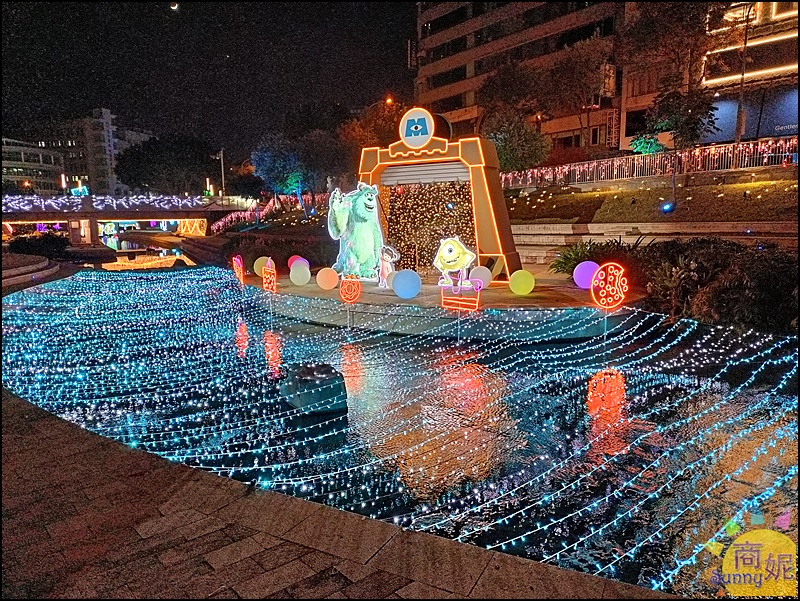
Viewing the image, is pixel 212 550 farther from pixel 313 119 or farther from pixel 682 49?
pixel 313 119

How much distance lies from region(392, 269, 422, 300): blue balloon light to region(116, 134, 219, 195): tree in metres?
67.8

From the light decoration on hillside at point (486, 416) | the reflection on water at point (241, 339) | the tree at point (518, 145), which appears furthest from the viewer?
the tree at point (518, 145)

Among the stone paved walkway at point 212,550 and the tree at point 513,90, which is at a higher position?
the tree at point 513,90

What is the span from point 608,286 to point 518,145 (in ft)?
69.5

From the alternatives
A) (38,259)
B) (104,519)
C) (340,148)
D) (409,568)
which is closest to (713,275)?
(409,568)

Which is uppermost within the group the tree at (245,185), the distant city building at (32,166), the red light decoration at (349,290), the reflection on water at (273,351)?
the distant city building at (32,166)

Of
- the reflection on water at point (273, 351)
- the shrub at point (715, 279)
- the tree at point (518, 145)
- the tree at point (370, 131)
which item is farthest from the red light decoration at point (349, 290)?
the tree at point (370, 131)

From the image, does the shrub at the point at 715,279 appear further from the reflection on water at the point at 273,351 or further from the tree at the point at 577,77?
the tree at the point at 577,77

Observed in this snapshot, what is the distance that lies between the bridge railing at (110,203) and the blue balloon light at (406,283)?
38759 millimetres

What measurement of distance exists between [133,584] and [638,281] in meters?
13.5

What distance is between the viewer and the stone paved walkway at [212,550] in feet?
11.3

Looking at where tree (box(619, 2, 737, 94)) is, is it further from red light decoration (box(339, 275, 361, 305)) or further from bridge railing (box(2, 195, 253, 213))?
bridge railing (box(2, 195, 253, 213))

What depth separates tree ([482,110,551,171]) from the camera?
30.5 metres

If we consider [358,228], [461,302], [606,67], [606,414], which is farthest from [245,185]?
[606,414]
